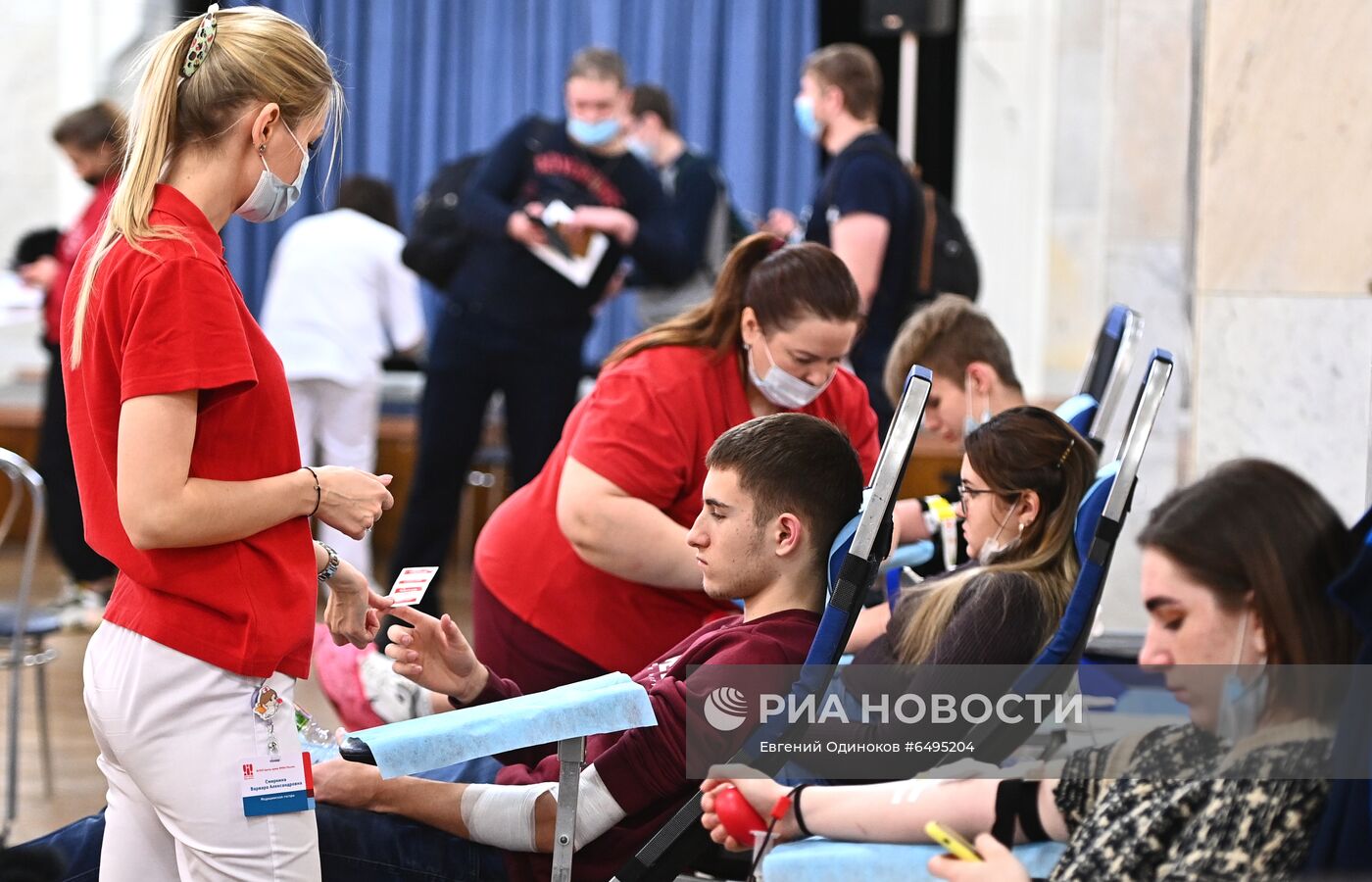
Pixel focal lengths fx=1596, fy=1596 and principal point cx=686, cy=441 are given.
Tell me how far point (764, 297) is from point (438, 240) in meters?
2.53

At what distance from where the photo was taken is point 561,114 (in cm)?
741

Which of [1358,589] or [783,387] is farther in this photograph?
[783,387]

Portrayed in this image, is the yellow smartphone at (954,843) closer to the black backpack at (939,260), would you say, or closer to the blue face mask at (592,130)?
the black backpack at (939,260)

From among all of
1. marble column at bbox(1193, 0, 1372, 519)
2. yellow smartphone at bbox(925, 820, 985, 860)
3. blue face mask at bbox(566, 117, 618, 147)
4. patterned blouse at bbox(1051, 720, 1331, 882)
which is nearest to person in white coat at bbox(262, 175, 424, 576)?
blue face mask at bbox(566, 117, 618, 147)

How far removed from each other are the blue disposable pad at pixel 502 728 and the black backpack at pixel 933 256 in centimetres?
247

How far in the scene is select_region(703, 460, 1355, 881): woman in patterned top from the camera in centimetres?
146

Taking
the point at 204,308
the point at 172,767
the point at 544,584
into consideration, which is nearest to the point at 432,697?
the point at 544,584

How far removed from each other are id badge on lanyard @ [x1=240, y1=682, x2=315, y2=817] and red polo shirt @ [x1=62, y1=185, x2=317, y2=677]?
4cm

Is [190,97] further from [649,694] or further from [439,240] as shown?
[439,240]

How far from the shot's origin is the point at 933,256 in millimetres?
4176

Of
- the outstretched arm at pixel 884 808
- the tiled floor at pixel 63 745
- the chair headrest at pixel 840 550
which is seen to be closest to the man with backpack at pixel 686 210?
the tiled floor at pixel 63 745

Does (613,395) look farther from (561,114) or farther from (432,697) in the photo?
(561,114)

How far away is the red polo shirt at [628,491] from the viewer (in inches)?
97.8

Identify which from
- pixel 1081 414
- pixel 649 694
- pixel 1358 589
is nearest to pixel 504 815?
pixel 649 694
